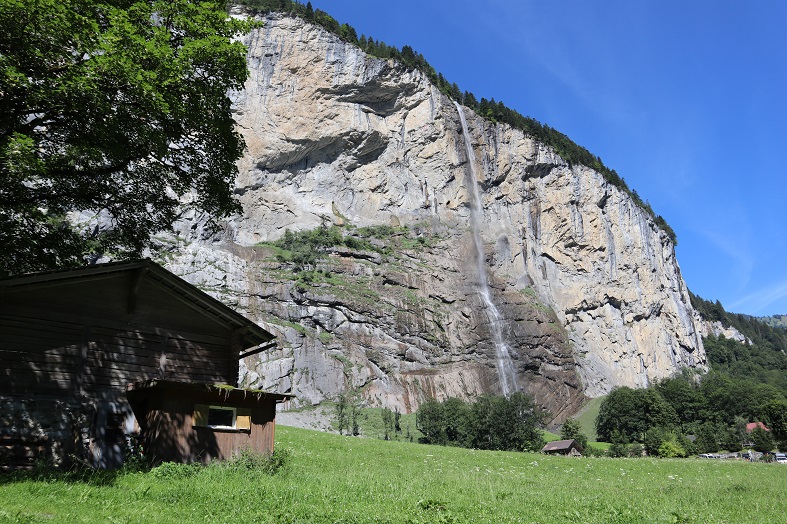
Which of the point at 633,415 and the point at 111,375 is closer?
the point at 111,375

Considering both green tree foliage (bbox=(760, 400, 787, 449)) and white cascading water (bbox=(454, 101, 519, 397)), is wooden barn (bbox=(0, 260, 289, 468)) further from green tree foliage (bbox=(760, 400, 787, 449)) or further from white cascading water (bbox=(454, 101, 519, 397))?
green tree foliage (bbox=(760, 400, 787, 449))

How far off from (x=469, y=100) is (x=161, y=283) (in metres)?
107

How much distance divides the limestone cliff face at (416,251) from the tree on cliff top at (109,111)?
55.0 m

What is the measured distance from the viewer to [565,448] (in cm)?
5575

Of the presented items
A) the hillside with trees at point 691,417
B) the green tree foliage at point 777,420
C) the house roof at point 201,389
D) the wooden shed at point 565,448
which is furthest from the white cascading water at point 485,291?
the house roof at point 201,389

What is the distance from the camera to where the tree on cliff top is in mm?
11180

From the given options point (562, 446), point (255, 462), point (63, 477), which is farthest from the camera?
point (562, 446)

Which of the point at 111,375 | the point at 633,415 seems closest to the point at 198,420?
the point at 111,375

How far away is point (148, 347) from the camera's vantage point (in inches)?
642

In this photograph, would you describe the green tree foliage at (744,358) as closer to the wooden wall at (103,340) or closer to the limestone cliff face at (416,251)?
the limestone cliff face at (416,251)

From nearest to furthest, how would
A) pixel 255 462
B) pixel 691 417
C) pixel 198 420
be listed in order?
1. pixel 255 462
2. pixel 198 420
3. pixel 691 417

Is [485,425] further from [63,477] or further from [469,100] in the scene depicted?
[469,100]

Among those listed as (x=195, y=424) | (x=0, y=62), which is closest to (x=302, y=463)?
(x=195, y=424)

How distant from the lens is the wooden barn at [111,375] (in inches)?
548
